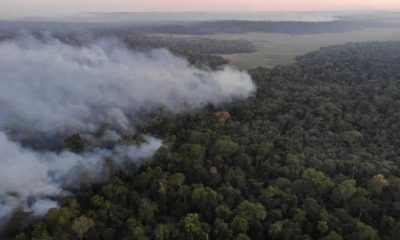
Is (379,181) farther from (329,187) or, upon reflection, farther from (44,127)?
(44,127)

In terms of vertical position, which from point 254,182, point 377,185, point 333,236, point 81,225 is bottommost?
point 333,236

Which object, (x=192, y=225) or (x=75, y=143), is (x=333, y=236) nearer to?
(x=192, y=225)

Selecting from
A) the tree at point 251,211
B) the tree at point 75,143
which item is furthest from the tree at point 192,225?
the tree at point 75,143

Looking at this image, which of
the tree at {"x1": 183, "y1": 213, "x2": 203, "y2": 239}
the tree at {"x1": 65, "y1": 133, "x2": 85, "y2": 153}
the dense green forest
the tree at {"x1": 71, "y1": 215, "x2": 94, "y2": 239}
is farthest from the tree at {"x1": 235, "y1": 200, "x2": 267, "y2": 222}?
the tree at {"x1": 65, "y1": 133, "x2": 85, "y2": 153}

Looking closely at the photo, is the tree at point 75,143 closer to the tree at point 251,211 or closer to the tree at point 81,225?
the tree at point 81,225

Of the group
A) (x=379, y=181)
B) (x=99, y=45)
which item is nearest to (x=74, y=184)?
(x=379, y=181)

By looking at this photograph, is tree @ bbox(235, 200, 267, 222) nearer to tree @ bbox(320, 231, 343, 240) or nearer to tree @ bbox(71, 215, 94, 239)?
tree @ bbox(320, 231, 343, 240)

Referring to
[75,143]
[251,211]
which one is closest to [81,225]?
[251,211]
